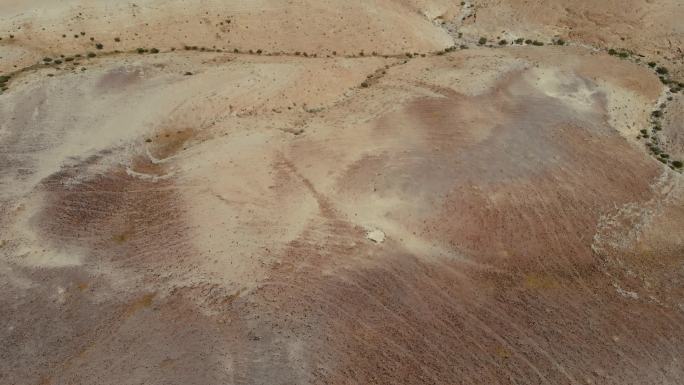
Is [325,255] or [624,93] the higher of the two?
[624,93]

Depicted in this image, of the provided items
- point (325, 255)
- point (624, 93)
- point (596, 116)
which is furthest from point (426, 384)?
point (624, 93)

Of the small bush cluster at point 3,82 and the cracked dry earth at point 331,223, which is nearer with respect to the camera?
the cracked dry earth at point 331,223

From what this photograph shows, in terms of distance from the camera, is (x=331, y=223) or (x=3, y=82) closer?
(x=331, y=223)

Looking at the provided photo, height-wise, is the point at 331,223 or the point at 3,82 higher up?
the point at 3,82

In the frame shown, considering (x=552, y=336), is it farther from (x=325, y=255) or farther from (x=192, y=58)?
(x=192, y=58)

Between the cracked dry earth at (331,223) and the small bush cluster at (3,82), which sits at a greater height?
the small bush cluster at (3,82)

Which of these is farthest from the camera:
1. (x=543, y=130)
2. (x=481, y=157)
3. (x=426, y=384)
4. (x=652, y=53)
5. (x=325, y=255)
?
(x=652, y=53)

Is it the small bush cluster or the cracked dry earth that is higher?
the small bush cluster

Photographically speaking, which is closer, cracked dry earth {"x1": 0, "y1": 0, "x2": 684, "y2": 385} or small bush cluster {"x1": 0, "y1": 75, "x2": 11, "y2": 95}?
cracked dry earth {"x1": 0, "y1": 0, "x2": 684, "y2": 385}
